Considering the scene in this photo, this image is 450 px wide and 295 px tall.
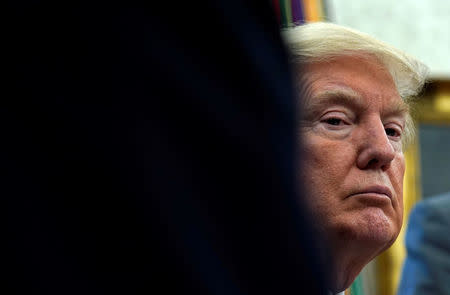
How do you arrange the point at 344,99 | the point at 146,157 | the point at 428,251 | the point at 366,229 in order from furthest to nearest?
the point at 428,251, the point at 344,99, the point at 366,229, the point at 146,157

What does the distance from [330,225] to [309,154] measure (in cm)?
15

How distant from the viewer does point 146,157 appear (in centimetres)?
51

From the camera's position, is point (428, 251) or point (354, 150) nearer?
point (354, 150)

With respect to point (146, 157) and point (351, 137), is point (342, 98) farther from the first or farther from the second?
point (146, 157)

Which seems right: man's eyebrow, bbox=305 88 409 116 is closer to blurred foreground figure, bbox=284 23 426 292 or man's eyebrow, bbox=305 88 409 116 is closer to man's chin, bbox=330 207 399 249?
blurred foreground figure, bbox=284 23 426 292

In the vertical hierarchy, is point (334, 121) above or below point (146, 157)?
below

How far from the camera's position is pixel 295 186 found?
1.77ft

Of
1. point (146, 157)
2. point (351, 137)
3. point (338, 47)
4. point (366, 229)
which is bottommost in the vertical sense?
point (366, 229)

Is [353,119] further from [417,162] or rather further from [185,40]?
[417,162]

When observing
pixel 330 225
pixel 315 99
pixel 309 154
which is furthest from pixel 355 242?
pixel 315 99

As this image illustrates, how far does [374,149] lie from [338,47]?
0.21 meters

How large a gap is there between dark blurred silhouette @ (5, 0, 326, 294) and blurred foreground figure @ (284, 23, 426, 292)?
0.86 m

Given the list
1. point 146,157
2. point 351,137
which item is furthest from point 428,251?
point 146,157

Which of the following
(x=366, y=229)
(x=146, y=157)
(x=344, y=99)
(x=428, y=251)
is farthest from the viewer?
(x=428, y=251)
